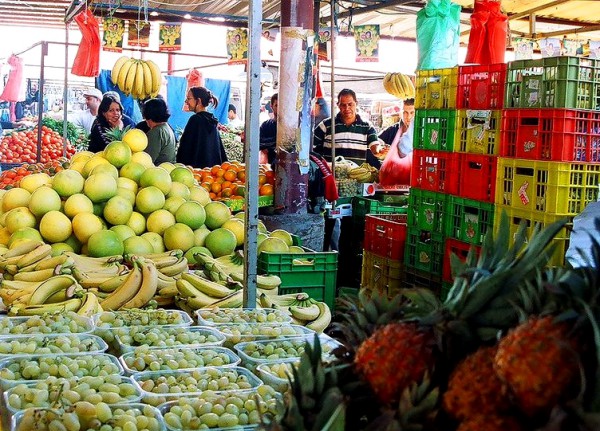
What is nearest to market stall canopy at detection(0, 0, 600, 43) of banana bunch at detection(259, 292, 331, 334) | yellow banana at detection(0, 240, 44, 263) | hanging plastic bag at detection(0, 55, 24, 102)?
hanging plastic bag at detection(0, 55, 24, 102)

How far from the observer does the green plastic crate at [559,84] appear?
12.0 ft

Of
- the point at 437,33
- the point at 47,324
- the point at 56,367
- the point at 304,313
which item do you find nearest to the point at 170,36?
the point at 437,33

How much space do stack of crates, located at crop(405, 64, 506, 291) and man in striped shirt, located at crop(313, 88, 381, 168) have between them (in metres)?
3.38

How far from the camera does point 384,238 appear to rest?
202 inches

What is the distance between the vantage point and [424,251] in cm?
470

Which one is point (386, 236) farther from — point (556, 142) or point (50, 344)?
point (50, 344)

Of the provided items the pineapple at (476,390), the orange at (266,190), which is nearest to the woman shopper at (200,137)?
the orange at (266,190)

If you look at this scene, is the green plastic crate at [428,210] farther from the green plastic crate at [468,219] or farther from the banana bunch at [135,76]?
the banana bunch at [135,76]

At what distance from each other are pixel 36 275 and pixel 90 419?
1693 millimetres

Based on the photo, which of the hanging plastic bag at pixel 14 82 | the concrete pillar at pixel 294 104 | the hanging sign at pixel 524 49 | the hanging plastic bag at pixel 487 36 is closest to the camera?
the concrete pillar at pixel 294 104

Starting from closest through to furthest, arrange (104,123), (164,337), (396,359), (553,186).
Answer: (396,359), (164,337), (553,186), (104,123)

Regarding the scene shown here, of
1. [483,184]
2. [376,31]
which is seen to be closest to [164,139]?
[376,31]

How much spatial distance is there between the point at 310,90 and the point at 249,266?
274 centimetres

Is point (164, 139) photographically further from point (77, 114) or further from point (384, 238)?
point (77, 114)
